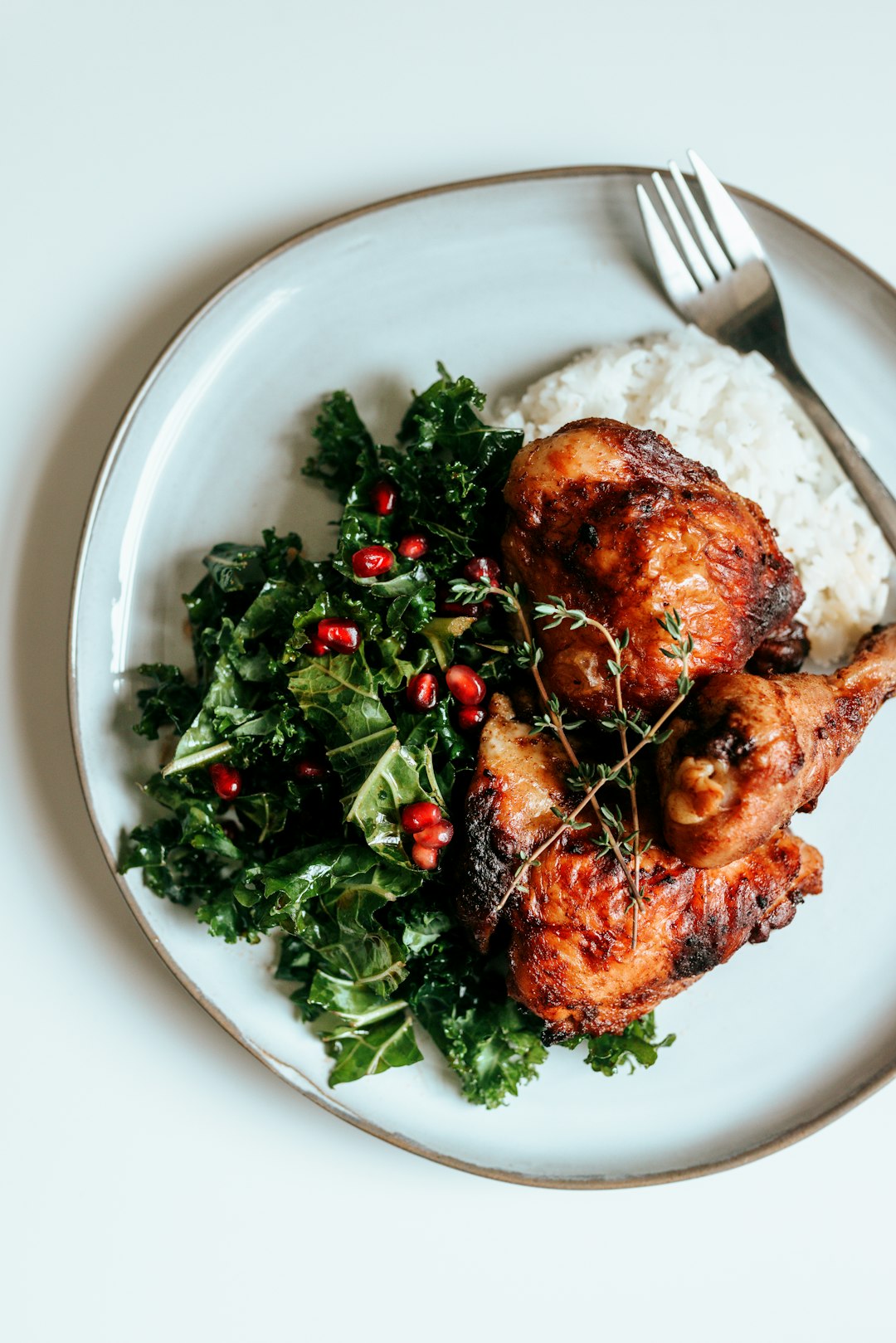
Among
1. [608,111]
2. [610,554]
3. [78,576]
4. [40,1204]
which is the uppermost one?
[608,111]

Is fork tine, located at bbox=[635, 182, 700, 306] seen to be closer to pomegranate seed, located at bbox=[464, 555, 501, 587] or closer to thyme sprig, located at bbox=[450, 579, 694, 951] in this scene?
pomegranate seed, located at bbox=[464, 555, 501, 587]

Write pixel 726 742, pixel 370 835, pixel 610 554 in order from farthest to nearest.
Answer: pixel 370 835, pixel 610 554, pixel 726 742

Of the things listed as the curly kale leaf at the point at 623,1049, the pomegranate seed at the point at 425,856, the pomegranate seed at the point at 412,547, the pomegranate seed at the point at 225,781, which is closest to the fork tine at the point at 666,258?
the pomegranate seed at the point at 412,547

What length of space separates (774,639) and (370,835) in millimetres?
1480

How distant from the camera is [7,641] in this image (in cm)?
345

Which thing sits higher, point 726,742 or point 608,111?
point 608,111

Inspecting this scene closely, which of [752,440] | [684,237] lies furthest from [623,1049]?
[684,237]

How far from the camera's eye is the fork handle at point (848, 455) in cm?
335

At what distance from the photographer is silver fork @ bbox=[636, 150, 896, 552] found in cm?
332

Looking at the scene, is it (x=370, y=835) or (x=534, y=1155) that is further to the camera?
(x=534, y=1155)

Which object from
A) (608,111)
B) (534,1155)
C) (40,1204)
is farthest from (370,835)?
(608,111)

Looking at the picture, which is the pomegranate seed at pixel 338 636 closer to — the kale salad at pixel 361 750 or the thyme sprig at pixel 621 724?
the kale salad at pixel 361 750

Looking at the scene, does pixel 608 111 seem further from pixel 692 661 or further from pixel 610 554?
pixel 692 661

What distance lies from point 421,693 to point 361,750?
0.84 feet
